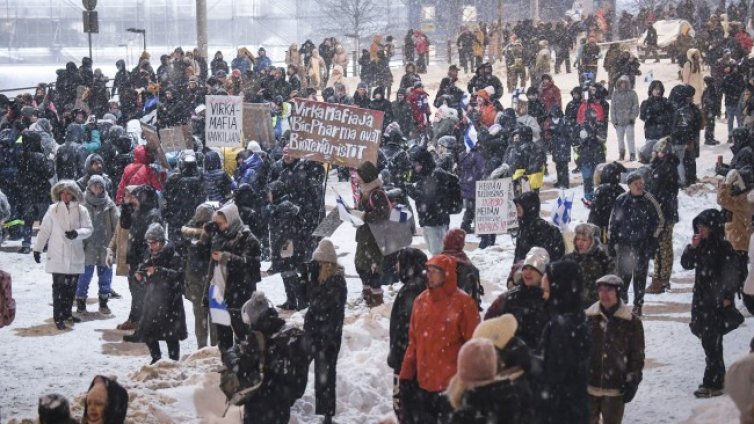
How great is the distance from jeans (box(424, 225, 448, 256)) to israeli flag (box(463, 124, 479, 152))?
341 cm

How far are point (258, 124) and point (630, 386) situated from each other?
1168cm

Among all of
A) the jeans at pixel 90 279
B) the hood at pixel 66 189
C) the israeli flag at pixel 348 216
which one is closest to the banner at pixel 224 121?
the jeans at pixel 90 279

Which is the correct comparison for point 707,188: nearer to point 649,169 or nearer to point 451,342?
point 649,169

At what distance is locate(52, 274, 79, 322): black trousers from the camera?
46.7 ft

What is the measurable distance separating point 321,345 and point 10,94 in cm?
3295

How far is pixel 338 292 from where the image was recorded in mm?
10125

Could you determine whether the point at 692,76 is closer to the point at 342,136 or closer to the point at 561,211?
the point at 342,136

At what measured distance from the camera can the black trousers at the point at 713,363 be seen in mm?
10922

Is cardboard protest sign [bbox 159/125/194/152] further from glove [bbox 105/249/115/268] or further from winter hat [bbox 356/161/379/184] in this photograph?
winter hat [bbox 356/161/379/184]

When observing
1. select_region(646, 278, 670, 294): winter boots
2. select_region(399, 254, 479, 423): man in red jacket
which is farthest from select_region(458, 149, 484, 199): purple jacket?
select_region(399, 254, 479, 423): man in red jacket

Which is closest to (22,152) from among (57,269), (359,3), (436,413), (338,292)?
(57,269)

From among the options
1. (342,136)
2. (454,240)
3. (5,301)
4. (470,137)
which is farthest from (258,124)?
(454,240)

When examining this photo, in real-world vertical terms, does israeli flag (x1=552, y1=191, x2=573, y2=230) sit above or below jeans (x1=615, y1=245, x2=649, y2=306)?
above

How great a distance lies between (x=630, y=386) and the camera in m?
9.11
